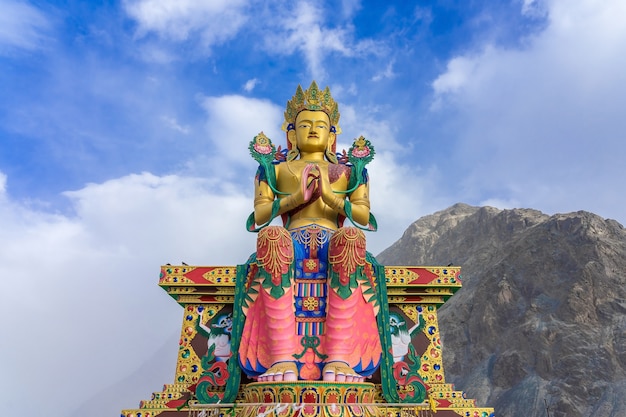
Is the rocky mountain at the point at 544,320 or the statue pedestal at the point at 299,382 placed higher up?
the rocky mountain at the point at 544,320

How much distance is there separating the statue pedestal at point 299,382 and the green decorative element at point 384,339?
35mm

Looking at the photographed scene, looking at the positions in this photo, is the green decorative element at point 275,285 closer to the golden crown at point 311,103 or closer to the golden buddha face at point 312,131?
the golden buddha face at point 312,131

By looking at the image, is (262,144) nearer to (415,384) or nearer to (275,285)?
(275,285)

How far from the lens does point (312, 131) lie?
6.64 metres

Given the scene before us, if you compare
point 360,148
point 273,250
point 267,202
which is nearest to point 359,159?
point 360,148

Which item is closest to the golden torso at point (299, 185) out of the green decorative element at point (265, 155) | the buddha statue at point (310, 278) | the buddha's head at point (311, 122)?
the buddha statue at point (310, 278)

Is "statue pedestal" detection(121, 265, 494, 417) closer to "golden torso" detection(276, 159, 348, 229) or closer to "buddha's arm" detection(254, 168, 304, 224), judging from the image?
"buddha's arm" detection(254, 168, 304, 224)

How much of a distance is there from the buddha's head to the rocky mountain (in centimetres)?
2176

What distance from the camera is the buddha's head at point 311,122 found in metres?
6.66

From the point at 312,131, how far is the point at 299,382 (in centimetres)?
346

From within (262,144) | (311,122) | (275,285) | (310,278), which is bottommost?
(275,285)

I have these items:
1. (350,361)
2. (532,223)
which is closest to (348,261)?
(350,361)

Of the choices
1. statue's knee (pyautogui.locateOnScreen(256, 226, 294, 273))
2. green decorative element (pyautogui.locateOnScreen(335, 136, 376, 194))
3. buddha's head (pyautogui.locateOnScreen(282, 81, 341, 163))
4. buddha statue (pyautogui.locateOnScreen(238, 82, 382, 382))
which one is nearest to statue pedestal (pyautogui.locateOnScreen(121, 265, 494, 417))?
buddha statue (pyautogui.locateOnScreen(238, 82, 382, 382))

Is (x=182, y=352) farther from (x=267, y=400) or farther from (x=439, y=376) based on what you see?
(x=439, y=376)
